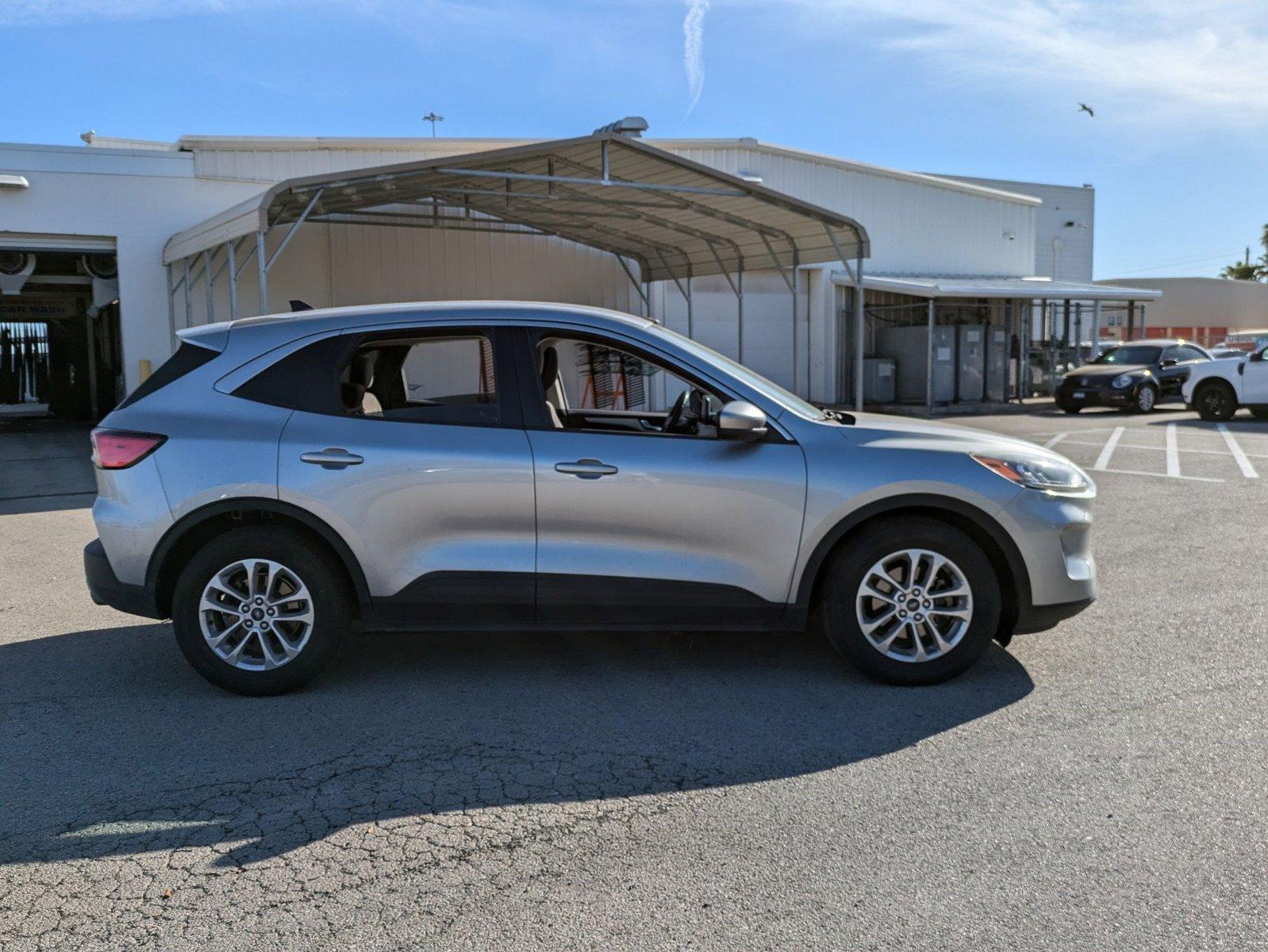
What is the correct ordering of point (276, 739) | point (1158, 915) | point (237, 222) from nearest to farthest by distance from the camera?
1. point (1158, 915)
2. point (276, 739)
3. point (237, 222)

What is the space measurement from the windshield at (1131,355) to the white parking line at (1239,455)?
4.91 metres

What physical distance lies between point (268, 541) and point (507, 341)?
1393 millimetres

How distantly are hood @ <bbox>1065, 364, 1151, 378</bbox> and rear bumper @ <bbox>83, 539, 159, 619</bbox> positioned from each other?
21608 millimetres

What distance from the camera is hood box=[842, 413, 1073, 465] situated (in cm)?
502

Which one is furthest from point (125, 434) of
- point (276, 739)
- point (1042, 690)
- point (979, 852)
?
point (1042, 690)

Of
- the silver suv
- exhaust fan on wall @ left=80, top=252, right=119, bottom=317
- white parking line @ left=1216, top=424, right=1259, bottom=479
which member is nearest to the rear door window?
the silver suv

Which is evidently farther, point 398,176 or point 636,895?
point 398,176

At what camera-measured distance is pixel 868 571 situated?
4930 millimetres

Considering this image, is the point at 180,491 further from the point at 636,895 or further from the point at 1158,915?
the point at 1158,915

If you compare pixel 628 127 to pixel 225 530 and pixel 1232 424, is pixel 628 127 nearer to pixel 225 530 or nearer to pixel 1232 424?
pixel 225 530

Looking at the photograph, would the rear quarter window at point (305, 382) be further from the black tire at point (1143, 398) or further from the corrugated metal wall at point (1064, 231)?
the corrugated metal wall at point (1064, 231)

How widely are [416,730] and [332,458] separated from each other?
1.24 m

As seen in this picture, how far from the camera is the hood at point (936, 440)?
5023 mm

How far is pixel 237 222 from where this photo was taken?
42.1 feet
